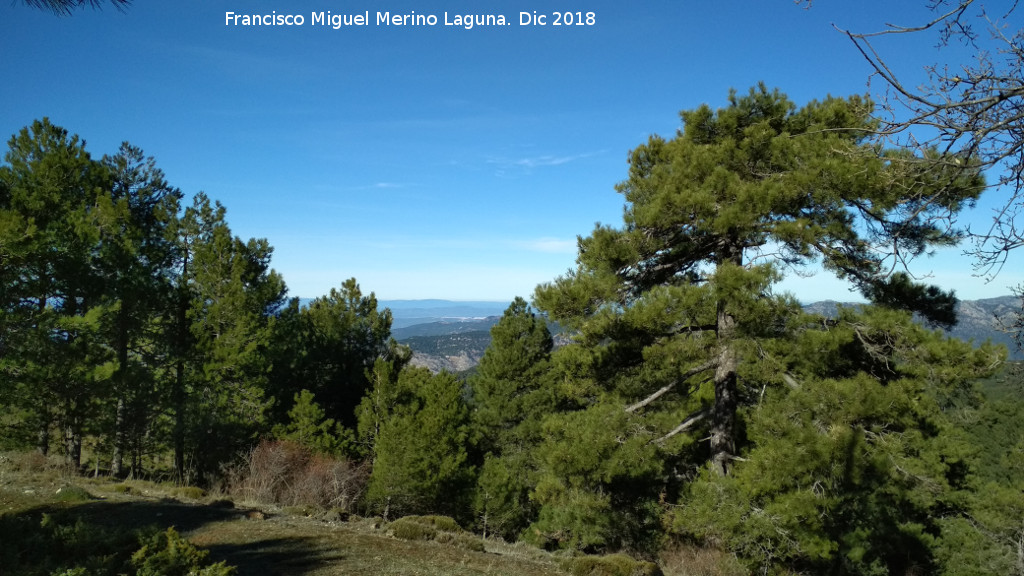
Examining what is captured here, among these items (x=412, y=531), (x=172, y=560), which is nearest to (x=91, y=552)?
(x=172, y=560)

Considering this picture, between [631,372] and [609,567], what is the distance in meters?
3.48

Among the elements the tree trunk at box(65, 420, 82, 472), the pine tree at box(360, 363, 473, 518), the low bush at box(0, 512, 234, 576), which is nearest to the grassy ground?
the low bush at box(0, 512, 234, 576)

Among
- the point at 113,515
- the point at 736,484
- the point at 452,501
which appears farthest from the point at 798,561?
the point at 452,501

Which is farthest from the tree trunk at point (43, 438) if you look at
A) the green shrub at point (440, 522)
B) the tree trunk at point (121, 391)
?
the green shrub at point (440, 522)

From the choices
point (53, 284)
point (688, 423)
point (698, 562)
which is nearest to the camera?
point (688, 423)

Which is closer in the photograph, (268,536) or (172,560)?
(172,560)

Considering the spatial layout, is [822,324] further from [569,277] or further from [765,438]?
[569,277]

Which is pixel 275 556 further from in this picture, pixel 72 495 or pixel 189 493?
pixel 189 493

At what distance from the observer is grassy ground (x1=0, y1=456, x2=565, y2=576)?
6.73 meters

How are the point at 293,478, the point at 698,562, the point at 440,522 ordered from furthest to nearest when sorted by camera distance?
the point at 293,478 → the point at 698,562 → the point at 440,522

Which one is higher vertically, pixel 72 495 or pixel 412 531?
pixel 72 495

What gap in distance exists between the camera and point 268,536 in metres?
7.93

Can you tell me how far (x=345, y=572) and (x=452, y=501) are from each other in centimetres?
1586

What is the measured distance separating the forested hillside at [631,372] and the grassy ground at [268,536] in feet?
4.79
